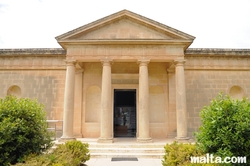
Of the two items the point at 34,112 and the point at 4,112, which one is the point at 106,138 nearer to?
the point at 34,112

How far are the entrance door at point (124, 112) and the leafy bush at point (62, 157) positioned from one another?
8259 millimetres

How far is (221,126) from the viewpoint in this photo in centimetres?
666

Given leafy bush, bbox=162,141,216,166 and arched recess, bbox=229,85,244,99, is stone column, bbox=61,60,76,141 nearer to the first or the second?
leafy bush, bbox=162,141,216,166

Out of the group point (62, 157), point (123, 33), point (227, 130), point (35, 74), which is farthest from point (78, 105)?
point (227, 130)

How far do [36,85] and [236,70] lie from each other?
1793 centimetres

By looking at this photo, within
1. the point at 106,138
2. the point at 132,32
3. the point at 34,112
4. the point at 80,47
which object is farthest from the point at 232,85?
the point at 34,112

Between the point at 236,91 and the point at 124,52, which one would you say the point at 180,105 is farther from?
the point at 236,91

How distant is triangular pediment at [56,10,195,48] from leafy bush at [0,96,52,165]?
7.50 metres

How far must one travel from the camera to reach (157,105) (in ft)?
57.1

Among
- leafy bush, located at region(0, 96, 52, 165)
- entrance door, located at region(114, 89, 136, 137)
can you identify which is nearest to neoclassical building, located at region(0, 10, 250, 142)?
entrance door, located at region(114, 89, 136, 137)

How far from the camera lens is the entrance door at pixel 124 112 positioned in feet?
56.5

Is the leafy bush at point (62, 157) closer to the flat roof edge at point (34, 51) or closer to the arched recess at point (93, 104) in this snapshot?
the arched recess at point (93, 104)

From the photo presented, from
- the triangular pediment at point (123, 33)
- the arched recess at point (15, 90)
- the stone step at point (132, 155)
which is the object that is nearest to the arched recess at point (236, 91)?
the triangular pediment at point (123, 33)

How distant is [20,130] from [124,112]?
35.4 ft
